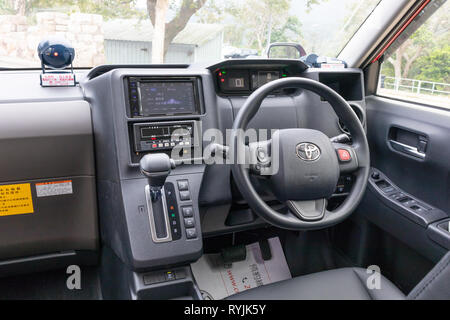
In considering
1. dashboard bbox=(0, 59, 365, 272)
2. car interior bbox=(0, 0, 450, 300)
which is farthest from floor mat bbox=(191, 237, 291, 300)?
dashboard bbox=(0, 59, 365, 272)

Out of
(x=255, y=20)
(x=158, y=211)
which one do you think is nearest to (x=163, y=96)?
(x=158, y=211)

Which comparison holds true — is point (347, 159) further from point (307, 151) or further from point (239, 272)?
point (239, 272)

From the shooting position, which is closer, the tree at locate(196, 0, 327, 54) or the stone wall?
the stone wall

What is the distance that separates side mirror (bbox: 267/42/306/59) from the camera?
7.07 ft

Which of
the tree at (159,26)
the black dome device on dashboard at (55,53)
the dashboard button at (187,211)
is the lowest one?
the dashboard button at (187,211)

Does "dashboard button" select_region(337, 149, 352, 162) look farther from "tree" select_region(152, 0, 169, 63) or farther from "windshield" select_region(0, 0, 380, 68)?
"tree" select_region(152, 0, 169, 63)

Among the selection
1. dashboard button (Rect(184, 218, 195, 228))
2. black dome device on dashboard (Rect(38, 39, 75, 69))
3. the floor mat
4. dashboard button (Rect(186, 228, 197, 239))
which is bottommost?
the floor mat

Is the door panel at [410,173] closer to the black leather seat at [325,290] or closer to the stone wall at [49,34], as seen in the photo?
the black leather seat at [325,290]

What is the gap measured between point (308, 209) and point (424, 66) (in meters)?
1.20

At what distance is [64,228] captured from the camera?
5.56 feet

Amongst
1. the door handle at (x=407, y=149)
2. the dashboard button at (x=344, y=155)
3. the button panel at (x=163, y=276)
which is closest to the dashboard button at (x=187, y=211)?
the button panel at (x=163, y=276)

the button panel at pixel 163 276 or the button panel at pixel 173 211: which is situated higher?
the button panel at pixel 173 211

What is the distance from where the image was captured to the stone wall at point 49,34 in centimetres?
173

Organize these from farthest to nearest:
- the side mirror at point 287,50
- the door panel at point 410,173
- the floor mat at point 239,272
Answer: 1. the side mirror at point 287,50
2. the floor mat at point 239,272
3. the door panel at point 410,173
